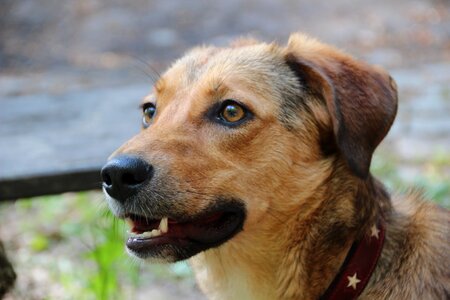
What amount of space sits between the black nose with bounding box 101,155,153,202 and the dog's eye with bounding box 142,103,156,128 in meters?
0.77

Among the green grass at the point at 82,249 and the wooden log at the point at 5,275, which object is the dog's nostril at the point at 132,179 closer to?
the green grass at the point at 82,249

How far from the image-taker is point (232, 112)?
3215mm

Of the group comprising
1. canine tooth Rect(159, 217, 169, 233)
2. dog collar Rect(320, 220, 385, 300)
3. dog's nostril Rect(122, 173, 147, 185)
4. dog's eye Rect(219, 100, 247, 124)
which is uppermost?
dog's eye Rect(219, 100, 247, 124)

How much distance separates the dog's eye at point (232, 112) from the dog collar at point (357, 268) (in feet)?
2.58

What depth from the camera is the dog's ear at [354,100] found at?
300 centimetres

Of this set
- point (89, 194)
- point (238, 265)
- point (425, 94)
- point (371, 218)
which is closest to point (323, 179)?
point (371, 218)

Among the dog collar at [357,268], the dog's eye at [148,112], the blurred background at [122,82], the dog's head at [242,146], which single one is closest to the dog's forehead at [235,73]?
the dog's head at [242,146]

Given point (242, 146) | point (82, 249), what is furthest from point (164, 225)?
point (82, 249)

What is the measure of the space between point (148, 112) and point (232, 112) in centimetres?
65

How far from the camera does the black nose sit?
9.33 feet

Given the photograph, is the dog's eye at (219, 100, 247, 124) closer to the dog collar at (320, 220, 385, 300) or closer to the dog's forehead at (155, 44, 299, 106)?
the dog's forehead at (155, 44, 299, 106)

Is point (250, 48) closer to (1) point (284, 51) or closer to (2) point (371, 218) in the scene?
(1) point (284, 51)

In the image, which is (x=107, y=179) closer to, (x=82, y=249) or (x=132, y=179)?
(x=132, y=179)

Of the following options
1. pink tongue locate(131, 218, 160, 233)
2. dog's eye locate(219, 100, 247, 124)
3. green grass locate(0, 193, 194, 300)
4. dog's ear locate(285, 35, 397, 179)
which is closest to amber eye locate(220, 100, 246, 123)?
dog's eye locate(219, 100, 247, 124)
